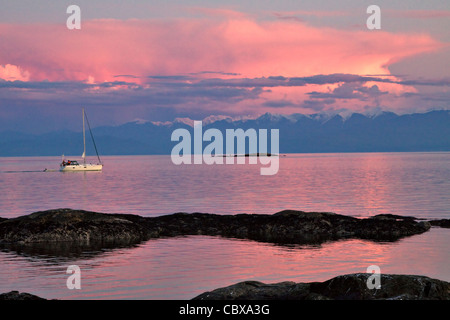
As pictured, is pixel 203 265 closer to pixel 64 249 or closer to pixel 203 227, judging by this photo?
pixel 64 249

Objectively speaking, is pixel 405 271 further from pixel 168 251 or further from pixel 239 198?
pixel 239 198

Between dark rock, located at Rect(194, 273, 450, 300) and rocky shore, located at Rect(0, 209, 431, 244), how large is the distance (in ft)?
58.0

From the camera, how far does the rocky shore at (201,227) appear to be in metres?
35.6

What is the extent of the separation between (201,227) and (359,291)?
25.3 m

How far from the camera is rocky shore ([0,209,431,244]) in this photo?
35562 mm

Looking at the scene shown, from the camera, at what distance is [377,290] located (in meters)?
16.8

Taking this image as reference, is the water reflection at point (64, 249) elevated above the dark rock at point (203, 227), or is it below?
below

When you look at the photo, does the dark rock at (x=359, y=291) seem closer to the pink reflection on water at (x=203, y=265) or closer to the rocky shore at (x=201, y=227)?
the pink reflection on water at (x=203, y=265)
